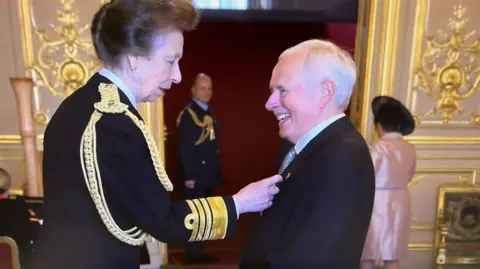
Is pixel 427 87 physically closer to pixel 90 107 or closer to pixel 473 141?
pixel 473 141

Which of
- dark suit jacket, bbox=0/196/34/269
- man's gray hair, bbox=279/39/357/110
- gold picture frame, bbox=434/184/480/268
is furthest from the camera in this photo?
gold picture frame, bbox=434/184/480/268

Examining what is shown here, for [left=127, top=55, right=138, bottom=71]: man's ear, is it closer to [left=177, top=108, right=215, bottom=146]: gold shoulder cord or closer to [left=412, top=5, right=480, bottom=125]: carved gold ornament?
[left=177, top=108, right=215, bottom=146]: gold shoulder cord

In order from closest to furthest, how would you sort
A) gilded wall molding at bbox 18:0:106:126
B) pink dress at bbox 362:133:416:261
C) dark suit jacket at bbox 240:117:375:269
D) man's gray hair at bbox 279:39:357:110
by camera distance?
Result: dark suit jacket at bbox 240:117:375:269
man's gray hair at bbox 279:39:357:110
pink dress at bbox 362:133:416:261
gilded wall molding at bbox 18:0:106:126

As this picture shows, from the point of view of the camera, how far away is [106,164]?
1211mm

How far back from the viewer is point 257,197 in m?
1.38

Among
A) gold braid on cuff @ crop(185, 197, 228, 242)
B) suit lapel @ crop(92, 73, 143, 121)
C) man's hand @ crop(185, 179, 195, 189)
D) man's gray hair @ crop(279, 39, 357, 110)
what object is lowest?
man's hand @ crop(185, 179, 195, 189)

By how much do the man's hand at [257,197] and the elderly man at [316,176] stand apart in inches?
1.1

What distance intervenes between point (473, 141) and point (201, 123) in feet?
6.95

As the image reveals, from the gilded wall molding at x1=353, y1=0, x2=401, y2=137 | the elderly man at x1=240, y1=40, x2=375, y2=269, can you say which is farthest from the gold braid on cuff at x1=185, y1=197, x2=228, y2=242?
the gilded wall molding at x1=353, y1=0, x2=401, y2=137

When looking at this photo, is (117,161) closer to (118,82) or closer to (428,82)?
(118,82)

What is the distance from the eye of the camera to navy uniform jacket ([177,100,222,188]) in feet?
12.5

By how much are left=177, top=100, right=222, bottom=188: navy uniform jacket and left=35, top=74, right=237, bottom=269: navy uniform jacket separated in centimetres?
243

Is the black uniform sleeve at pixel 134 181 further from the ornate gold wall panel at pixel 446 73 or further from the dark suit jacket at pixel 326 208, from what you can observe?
the ornate gold wall panel at pixel 446 73

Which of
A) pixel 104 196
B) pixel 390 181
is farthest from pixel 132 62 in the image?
pixel 390 181
